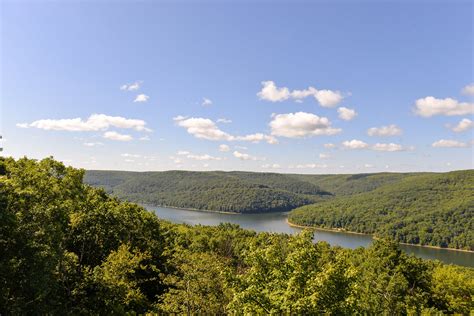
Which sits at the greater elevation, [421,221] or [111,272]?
[111,272]

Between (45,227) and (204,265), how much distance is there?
8.81 meters

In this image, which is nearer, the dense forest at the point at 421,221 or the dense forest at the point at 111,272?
the dense forest at the point at 111,272

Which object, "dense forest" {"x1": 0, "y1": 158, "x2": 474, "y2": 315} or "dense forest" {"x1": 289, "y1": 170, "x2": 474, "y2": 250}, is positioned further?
"dense forest" {"x1": 289, "y1": 170, "x2": 474, "y2": 250}

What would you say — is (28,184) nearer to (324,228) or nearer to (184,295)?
(184,295)

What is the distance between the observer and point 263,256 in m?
13.2

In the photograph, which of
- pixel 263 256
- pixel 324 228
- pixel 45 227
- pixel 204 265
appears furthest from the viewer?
pixel 324 228

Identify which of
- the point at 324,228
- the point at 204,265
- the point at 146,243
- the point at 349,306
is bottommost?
the point at 324,228

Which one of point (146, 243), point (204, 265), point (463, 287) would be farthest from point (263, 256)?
point (463, 287)

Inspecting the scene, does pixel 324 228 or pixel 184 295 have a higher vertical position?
pixel 184 295

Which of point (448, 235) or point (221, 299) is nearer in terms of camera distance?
point (221, 299)

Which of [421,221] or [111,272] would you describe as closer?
[111,272]

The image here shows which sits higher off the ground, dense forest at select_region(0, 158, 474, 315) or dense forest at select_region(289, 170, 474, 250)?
dense forest at select_region(0, 158, 474, 315)

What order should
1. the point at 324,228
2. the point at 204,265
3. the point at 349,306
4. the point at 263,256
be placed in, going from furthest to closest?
the point at 324,228, the point at 204,265, the point at 263,256, the point at 349,306

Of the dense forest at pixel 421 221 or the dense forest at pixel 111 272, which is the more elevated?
the dense forest at pixel 111 272
